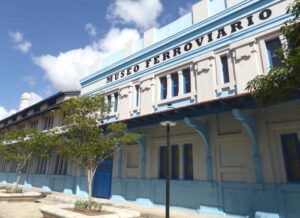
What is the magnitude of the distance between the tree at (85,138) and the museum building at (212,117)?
3.85 feet

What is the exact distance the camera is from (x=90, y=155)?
10.1m

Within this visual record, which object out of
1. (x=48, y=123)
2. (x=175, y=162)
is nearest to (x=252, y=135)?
(x=175, y=162)

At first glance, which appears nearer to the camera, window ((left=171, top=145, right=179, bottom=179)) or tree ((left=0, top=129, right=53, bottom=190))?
window ((left=171, top=145, right=179, bottom=179))

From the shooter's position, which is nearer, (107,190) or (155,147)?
(155,147)

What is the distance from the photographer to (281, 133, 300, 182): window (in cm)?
921

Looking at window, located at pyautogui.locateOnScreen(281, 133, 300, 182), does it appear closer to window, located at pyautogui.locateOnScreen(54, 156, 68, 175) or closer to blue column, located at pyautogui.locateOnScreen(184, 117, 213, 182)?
blue column, located at pyautogui.locateOnScreen(184, 117, 213, 182)

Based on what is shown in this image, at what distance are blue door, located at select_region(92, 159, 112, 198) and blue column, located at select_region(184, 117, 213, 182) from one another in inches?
290

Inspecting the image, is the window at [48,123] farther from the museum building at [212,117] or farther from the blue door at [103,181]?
the museum building at [212,117]

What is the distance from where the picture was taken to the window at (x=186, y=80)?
540 inches

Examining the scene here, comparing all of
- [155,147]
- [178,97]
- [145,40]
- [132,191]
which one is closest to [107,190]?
[132,191]

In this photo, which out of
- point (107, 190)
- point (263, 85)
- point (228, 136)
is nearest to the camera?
point (263, 85)

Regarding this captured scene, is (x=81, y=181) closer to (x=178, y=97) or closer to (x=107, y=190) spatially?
(x=107, y=190)

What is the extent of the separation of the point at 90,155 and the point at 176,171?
16.1ft

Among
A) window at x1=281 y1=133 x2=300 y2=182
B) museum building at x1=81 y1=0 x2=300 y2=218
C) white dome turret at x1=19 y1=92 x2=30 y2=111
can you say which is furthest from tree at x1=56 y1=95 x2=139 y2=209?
white dome turret at x1=19 y1=92 x2=30 y2=111
